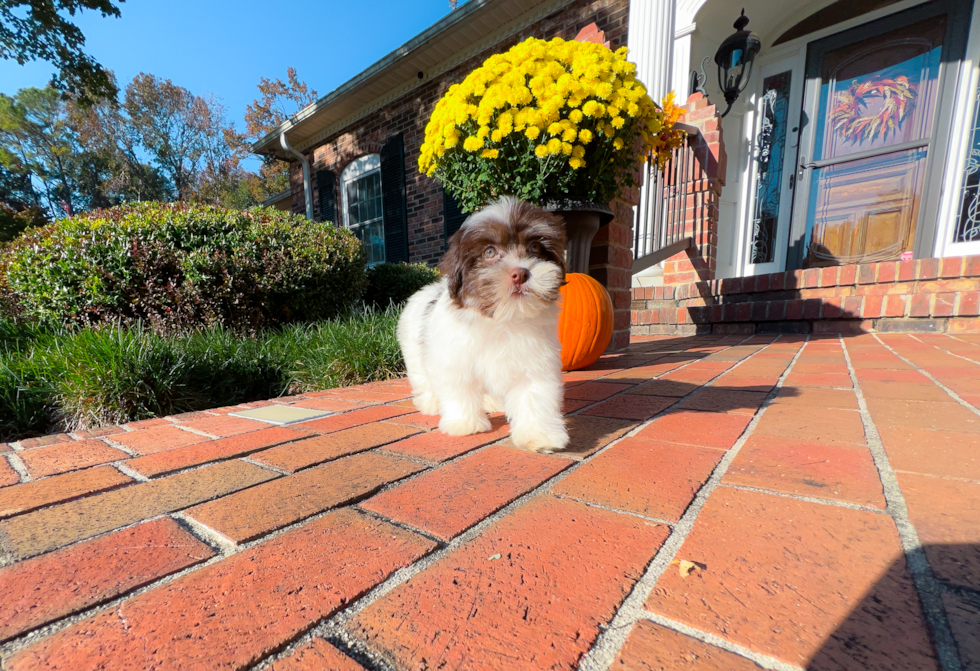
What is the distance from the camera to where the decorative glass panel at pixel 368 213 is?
1120cm

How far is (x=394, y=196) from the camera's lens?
10211mm

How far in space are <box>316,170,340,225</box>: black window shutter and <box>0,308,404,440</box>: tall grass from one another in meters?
9.38

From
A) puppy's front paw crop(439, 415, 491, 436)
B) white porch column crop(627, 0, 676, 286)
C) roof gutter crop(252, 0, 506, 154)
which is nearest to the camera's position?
puppy's front paw crop(439, 415, 491, 436)

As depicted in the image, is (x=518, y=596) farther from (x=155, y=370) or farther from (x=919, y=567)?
(x=155, y=370)

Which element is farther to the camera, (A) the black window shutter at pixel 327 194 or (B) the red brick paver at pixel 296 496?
(A) the black window shutter at pixel 327 194

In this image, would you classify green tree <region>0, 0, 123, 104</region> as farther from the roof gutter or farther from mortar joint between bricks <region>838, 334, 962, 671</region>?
mortar joint between bricks <region>838, 334, 962, 671</region>

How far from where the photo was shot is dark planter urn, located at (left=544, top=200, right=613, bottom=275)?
3355 millimetres

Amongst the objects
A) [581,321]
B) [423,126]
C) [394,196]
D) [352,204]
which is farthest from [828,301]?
[352,204]

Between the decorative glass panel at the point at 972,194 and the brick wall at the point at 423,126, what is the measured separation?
16.0 feet

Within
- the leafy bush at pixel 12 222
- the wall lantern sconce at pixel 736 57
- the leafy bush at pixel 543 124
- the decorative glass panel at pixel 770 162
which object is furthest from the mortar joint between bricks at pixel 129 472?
the leafy bush at pixel 12 222

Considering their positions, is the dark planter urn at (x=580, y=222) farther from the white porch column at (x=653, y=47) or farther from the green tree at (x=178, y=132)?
the green tree at (x=178, y=132)

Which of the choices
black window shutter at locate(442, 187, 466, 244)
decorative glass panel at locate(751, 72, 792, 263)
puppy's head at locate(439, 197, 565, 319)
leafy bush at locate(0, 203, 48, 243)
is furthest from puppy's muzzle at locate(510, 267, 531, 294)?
leafy bush at locate(0, 203, 48, 243)

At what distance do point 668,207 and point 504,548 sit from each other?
6263 millimetres

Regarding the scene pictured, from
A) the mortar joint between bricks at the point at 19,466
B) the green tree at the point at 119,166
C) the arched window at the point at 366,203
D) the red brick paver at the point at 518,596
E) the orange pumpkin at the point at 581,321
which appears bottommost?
the mortar joint between bricks at the point at 19,466
